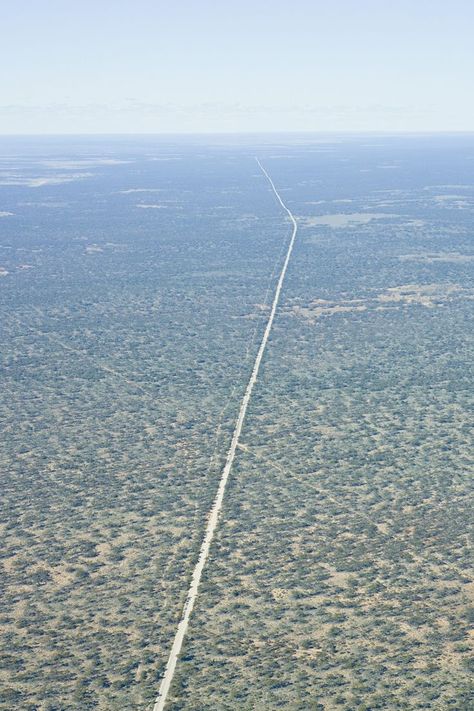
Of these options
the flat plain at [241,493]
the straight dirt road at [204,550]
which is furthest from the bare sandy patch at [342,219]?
the straight dirt road at [204,550]

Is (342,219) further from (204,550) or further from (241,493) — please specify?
(204,550)

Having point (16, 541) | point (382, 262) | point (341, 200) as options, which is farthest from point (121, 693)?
point (341, 200)

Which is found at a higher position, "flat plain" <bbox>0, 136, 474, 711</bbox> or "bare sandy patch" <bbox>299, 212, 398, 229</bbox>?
"bare sandy patch" <bbox>299, 212, 398, 229</bbox>

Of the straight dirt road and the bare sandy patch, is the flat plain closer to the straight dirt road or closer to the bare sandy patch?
the straight dirt road

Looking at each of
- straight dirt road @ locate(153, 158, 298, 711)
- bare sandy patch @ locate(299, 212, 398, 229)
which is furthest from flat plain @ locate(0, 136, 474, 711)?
bare sandy patch @ locate(299, 212, 398, 229)

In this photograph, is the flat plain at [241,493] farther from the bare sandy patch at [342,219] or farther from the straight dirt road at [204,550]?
the bare sandy patch at [342,219]

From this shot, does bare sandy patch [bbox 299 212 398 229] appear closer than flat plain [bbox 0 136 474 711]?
No

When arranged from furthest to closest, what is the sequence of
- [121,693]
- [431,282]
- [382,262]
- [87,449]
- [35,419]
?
1. [382,262]
2. [431,282]
3. [35,419]
4. [87,449]
5. [121,693]

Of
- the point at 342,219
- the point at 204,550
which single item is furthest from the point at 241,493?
the point at 342,219

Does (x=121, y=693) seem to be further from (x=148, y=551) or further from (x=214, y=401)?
(x=214, y=401)

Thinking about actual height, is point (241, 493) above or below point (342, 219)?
below

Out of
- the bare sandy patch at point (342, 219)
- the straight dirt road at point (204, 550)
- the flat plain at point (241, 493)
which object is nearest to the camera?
the straight dirt road at point (204, 550)
